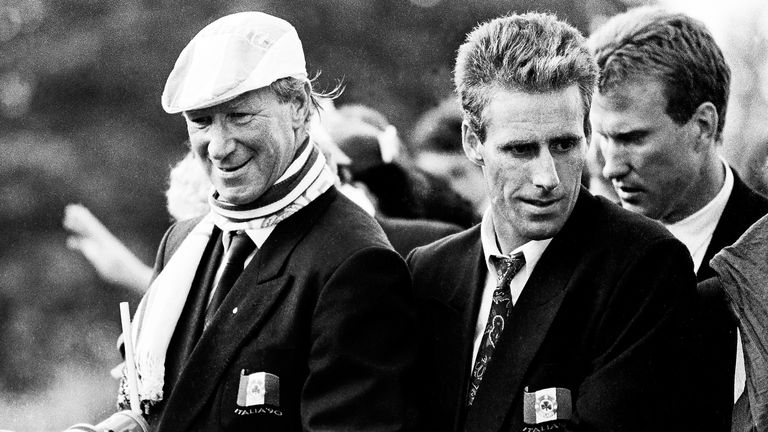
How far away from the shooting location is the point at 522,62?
9.94 ft

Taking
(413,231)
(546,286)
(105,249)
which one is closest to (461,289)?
(546,286)

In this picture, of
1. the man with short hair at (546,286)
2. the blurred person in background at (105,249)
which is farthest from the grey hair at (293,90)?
the blurred person in background at (105,249)

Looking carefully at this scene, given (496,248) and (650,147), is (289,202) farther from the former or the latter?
(650,147)

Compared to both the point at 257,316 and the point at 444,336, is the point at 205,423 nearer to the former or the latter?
the point at 257,316

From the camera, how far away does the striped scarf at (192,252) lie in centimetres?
326

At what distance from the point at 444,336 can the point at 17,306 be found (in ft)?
8.32

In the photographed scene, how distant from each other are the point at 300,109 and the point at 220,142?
0.25 metres

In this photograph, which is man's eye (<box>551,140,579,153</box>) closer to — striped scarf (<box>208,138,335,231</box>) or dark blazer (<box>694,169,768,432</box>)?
dark blazer (<box>694,169,768,432</box>)

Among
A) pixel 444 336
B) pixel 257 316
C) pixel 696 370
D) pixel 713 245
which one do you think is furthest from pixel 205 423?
pixel 713 245

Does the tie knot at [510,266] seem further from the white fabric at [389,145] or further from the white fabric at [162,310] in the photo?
the white fabric at [389,145]

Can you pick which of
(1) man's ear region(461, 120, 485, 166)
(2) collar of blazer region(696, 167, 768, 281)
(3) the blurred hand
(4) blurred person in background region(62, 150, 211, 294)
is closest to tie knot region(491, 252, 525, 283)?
(1) man's ear region(461, 120, 485, 166)

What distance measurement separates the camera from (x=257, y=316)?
316 centimetres

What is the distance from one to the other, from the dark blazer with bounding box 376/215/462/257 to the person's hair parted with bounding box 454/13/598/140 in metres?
1.48

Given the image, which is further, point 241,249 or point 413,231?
point 413,231
